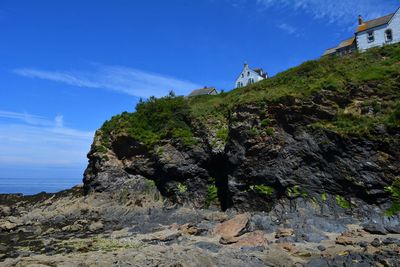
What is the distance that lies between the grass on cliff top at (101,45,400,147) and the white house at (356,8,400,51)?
12.4 meters

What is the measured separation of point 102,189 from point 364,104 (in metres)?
28.2

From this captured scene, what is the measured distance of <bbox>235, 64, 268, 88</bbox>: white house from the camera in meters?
66.3

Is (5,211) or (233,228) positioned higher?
(5,211)

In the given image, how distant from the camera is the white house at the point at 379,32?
46000 millimetres

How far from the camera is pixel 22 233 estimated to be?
30734 mm

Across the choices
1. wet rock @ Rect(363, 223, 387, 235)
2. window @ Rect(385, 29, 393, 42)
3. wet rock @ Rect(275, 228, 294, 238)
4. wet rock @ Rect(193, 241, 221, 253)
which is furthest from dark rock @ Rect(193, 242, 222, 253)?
window @ Rect(385, 29, 393, 42)

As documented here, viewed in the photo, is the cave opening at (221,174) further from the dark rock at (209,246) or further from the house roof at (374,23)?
the house roof at (374,23)

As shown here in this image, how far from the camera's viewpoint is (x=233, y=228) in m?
25.2

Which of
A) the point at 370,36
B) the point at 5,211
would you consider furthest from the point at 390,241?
the point at 5,211

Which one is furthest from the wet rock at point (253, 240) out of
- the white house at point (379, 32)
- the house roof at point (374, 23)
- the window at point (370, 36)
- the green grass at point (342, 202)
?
the house roof at point (374, 23)

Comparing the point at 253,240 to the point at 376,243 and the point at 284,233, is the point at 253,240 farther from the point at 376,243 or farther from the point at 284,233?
the point at 376,243

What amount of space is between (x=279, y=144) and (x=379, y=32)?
26.2m

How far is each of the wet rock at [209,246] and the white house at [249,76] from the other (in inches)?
1846

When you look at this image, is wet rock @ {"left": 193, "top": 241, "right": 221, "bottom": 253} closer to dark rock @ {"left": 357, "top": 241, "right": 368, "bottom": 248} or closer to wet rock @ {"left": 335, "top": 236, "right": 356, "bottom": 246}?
wet rock @ {"left": 335, "top": 236, "right": 356, "bottom": 246}
